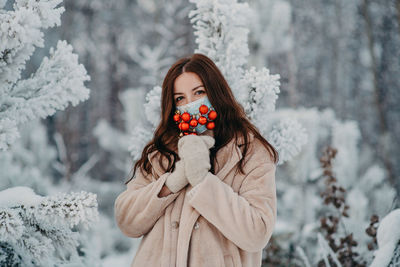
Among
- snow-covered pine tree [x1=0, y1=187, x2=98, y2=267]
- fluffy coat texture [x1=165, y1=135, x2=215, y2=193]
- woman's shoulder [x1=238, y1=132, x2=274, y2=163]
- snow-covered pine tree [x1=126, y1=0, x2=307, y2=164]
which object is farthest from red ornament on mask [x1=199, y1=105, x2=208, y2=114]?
snow-covered pine tree [x1=0, y1=187, x2=98, y2=267]

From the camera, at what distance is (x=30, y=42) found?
1.84m

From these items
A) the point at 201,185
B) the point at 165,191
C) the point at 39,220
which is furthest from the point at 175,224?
→ the point at 39,220

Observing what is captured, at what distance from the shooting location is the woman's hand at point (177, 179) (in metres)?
1.77

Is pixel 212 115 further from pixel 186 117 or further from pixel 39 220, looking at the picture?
pixel 39 220

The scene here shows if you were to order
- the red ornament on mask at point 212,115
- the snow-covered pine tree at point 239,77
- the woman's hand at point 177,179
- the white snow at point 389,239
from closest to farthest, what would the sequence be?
the woman's hand at point 177,179 < the red ornament on mask at point 212,115 < the white snow at point 389,239 < the snow-covered pine tree at point 239,77

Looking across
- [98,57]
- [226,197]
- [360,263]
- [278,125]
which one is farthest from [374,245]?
[98,57]

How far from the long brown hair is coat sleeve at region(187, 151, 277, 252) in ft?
0.71

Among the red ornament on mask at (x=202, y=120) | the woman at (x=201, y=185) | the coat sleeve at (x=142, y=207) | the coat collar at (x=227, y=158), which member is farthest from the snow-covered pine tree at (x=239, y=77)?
the coat sleeve at (x=142, y=207)

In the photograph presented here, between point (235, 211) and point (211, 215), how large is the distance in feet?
0.36

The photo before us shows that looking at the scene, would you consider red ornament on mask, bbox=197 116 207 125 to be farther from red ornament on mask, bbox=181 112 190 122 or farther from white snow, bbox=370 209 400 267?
white snow, bbox=370 209 400 267

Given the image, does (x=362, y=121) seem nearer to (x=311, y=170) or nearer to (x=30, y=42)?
(x=311, y=170)

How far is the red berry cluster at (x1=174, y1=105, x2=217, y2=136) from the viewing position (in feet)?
6.13

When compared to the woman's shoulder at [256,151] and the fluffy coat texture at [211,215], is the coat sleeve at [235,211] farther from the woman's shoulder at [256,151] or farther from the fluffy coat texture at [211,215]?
the woman's shoulder at [256,151]

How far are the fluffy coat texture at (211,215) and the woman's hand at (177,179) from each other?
4cm
